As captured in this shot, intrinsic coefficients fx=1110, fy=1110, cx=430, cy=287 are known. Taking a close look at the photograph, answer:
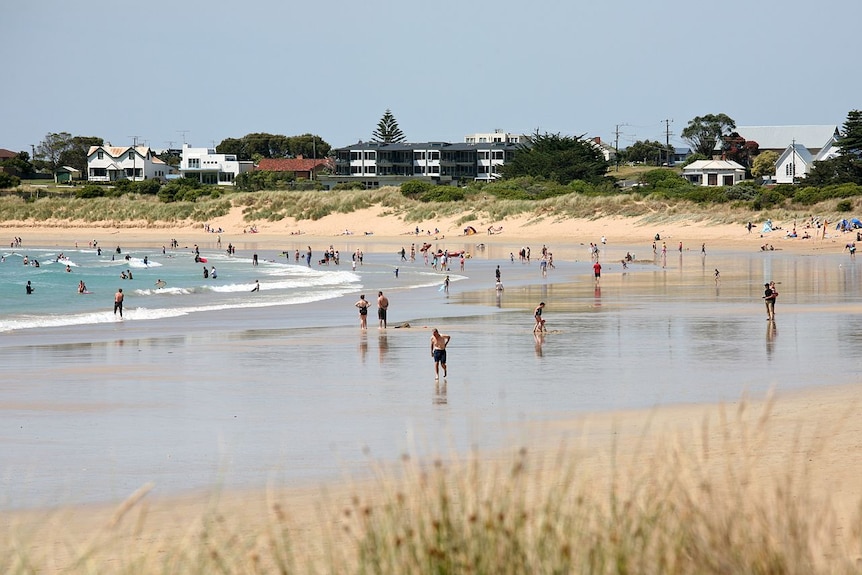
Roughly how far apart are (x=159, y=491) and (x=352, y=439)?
321 cm

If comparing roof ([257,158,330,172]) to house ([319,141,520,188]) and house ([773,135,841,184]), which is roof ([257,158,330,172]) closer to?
house ([319,141,520,188])

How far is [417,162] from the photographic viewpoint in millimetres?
134500

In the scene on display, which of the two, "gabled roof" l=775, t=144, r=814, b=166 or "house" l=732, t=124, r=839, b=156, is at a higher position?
"house" l=732, t=124, r=839, b=156

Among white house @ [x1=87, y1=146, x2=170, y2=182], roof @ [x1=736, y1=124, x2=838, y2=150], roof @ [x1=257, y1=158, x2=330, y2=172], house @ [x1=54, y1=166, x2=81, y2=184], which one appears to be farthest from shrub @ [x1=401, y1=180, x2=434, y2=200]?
house @ [x1=54, y1=166, x2=81, y2=184]

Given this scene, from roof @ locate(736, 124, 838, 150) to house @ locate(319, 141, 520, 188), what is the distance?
28.3 meters

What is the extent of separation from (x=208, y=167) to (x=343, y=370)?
128m

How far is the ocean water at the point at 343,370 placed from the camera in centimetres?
1291

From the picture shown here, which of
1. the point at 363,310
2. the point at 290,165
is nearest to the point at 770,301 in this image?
the point at 363,310

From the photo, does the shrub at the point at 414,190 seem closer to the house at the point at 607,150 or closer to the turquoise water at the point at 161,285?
the turquoise water at the point at 161,285

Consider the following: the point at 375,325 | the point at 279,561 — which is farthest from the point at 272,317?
the point at 279,561

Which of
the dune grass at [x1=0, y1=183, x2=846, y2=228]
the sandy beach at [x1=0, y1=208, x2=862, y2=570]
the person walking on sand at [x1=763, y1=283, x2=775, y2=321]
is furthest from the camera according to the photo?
the dune grass at [x1=0, y1=183, x2=846, y2=228]

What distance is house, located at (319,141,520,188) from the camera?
133875 mm

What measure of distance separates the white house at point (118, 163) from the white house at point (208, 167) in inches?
177

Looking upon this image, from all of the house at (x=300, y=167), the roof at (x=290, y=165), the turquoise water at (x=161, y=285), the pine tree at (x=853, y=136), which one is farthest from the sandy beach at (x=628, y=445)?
the roof at (x=290, y=165)
